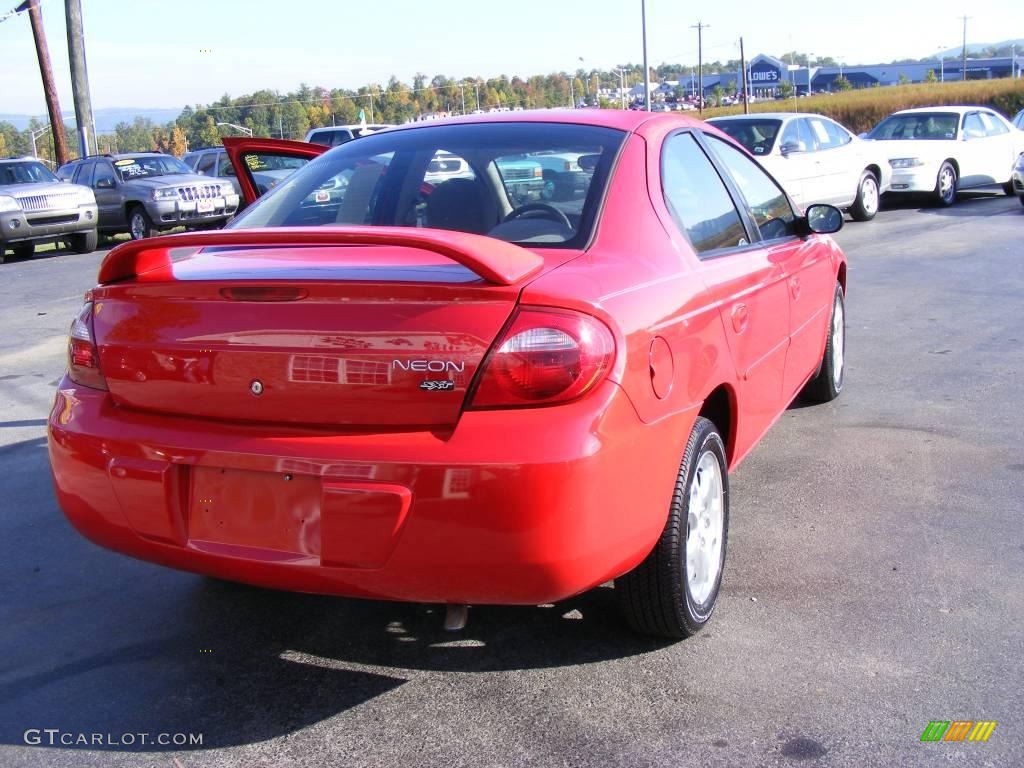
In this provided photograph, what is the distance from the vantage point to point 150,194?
18766 mm

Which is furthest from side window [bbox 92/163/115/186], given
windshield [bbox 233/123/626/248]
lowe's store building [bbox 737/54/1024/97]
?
lowe's store building [bbox 737/54/1024/97]

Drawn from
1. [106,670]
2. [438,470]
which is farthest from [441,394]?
[106,670]

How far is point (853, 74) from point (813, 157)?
447 feet

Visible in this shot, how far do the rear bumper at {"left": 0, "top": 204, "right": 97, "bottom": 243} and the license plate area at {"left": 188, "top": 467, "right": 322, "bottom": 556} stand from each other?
15.7m

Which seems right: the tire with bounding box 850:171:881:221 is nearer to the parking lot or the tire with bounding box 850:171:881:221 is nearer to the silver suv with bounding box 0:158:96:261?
the parking lot

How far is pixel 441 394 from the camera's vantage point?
2682mm

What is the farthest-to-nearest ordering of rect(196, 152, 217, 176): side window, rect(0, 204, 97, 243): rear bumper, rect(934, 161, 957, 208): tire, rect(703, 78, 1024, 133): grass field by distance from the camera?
rect(703, 78, 1024, 133): grass field
rect(196, 152, 217, 176): side window
rect(934, 161, 957, 208): tire
rect(0, 204, 97, 243): rear bumper

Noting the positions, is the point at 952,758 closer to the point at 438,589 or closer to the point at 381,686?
the point at 438,589

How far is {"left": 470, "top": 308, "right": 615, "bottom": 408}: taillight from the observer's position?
2674 millimetres

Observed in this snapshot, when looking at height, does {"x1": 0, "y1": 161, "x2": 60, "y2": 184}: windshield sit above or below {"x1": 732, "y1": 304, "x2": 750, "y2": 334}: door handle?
above

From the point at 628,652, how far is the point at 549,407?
97 centimetres

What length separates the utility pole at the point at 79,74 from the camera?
25.8m

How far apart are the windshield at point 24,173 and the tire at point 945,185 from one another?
14.6 m

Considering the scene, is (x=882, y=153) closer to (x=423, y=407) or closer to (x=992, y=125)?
(x=992, y=125)
